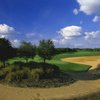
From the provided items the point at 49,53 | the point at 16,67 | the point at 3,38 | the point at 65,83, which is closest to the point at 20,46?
the point at 49,53

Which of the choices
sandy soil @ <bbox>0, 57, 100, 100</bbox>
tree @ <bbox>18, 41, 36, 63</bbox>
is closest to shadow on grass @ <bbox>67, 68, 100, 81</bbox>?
sandy soil @ <bbox>0, 57, 100, 100</bbox>

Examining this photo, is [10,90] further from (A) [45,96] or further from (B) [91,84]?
(B) [91,84]

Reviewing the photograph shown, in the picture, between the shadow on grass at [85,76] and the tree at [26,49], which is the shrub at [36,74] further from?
the tree at [26,49]

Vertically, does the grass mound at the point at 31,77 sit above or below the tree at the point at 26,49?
below

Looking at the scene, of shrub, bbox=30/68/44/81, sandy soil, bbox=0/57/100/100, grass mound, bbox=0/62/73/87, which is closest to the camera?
sandy soil, bbox=0/57/100/100

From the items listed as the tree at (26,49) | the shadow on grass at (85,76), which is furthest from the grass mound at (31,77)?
the tree at (26,49)

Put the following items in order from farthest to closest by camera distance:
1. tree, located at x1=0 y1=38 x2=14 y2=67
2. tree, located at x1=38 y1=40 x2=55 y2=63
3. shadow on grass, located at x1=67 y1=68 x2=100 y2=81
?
1. tree, located at x1=38 y1=40 x2=55 y2=63
2. tree, located at x1=0 y1=38 x2=14 y2=67
3. shadow on grass, located at x1=67 y1=68 x2=100 y2=81

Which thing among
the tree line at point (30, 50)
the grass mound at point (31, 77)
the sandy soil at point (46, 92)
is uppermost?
the tree line at point (30, 50)

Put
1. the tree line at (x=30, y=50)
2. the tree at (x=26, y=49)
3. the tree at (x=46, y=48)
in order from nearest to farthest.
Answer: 1. the tree line at (x=30, y=50)
2. the tree at (x=46, y=48)
3. the tree at (x=26, y=49)

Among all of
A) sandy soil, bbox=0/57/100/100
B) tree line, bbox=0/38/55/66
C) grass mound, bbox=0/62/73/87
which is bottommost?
sandy soil, bbox=0/57/100/100

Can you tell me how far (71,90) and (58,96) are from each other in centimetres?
311

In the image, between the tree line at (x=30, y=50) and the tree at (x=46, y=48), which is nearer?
the tree line at (x=30, y=50)

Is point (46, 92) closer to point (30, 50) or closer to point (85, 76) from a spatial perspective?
point (85, 76)

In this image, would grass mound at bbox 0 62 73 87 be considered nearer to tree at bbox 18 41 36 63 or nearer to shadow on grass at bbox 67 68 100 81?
shadow on grass at bbox 67 68 100 81
